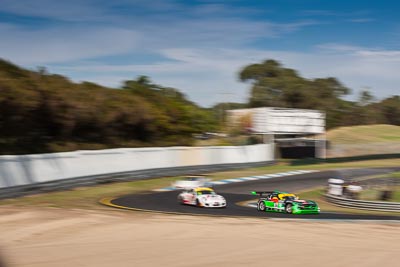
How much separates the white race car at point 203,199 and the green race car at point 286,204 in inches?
76.8

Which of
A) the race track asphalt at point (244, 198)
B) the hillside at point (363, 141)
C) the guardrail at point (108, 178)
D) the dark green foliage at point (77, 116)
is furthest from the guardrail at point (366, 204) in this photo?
the hillside at point (363, 141)

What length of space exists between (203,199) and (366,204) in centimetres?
700

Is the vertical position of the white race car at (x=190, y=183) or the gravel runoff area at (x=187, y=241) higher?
the gravel runoff area at (x=187, y=241)

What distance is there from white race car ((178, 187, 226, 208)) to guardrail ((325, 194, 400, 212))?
5.59 m

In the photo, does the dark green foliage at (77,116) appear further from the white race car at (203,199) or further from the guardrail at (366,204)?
the guardrail at (366,204)

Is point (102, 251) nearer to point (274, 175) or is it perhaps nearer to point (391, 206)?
point (391, 206)

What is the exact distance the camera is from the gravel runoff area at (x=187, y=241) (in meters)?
10.8

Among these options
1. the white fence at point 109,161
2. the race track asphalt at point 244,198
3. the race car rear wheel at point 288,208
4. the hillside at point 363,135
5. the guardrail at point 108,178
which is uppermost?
the hillside at point 363,135

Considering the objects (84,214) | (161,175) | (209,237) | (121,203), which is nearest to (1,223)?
(84,214)

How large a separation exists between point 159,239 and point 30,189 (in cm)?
1405

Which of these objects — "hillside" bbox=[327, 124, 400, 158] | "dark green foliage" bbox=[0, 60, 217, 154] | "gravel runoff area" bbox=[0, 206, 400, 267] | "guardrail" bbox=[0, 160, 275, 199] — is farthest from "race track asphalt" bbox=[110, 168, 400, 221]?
"hillside" bbox=[327, 124, 400, 158]

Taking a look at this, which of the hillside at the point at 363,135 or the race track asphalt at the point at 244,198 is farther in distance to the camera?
Answer: the hillside at the point at 363,135

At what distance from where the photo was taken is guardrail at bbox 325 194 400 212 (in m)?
21.5

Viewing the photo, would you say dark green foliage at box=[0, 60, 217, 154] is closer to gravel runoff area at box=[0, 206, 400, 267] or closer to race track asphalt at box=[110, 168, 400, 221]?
race track asphalt at box=[110, 168, 400, 221]
